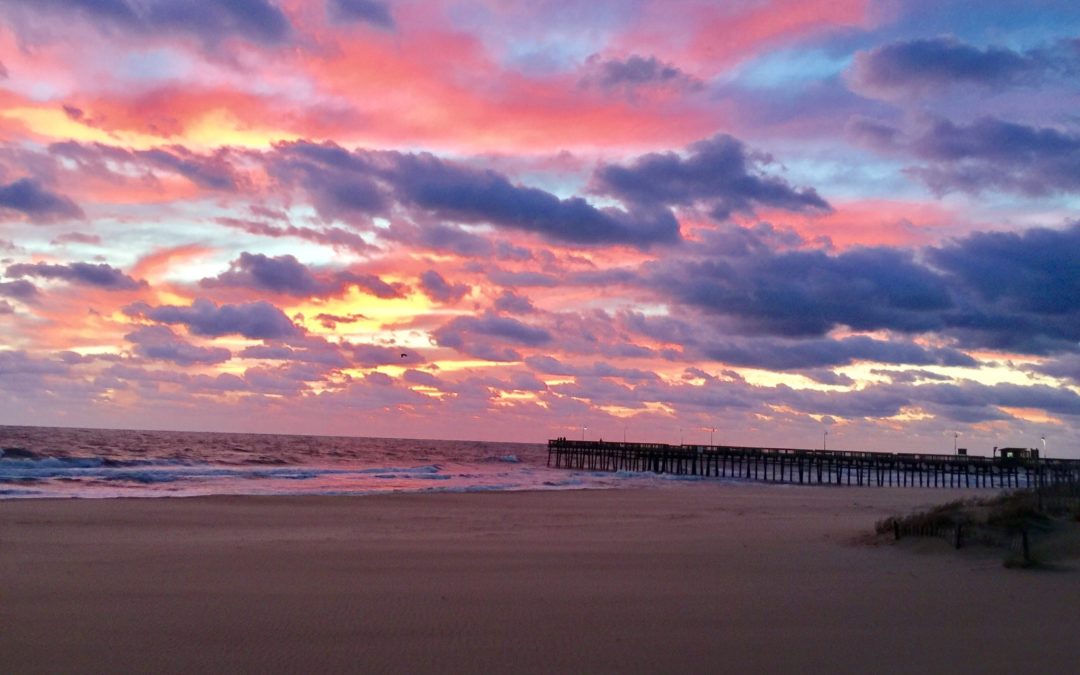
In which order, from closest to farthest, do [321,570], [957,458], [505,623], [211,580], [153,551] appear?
[505,623], [211,580], [321,570], [153,551], [957,458]

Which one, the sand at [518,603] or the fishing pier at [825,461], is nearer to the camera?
the sand at [518,603]

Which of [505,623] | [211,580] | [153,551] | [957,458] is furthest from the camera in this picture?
[957,458]

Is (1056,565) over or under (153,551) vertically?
over

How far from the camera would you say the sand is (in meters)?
8.03

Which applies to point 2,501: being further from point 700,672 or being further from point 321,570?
point 700,672

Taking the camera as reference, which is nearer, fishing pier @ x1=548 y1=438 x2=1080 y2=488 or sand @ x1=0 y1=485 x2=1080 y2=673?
sand @ x1=0 y1=485 x2=1080 y2=673

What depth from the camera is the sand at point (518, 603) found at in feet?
26.3

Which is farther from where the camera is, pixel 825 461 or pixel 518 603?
pixel 825 461

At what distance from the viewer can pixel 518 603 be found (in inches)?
401

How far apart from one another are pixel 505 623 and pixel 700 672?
96.0 inches

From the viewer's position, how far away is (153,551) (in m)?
14.7

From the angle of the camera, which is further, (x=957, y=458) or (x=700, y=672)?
(x=957, y=458)

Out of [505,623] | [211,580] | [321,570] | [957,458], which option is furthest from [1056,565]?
[957,458]

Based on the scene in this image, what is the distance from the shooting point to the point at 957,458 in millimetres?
66438
